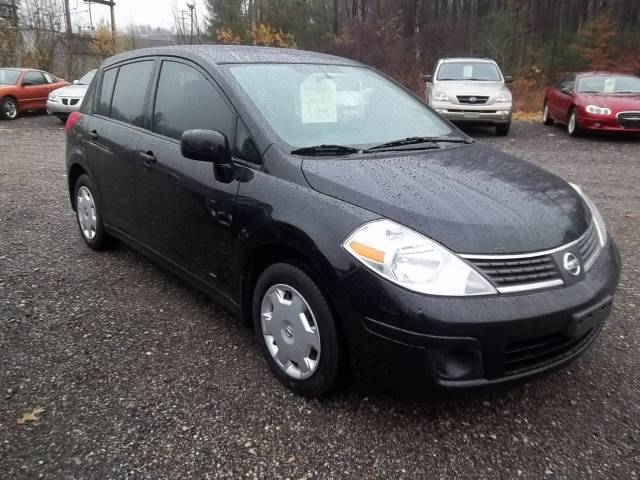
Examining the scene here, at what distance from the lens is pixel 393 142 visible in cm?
312

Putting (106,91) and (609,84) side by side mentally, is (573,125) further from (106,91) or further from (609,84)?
(106,91)

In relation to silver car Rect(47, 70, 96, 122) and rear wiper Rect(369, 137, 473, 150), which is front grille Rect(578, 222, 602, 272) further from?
silver car Rect(47, 70, 96, 122)

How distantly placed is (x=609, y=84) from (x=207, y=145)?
11.5m

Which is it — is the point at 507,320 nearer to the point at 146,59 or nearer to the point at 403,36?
the point at 146,59

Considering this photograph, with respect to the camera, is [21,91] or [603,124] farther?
[21,91]

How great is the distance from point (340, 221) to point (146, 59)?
7.81 ft

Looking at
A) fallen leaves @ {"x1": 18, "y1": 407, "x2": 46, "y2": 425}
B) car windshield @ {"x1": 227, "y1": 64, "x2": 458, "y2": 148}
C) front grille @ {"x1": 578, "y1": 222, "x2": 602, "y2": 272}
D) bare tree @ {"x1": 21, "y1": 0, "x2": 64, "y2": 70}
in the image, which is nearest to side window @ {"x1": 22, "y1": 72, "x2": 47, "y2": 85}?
bare tree @ {"x1": 21, "y1": 0, "x2": 64, "y2": 70}

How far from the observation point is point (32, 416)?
251cm

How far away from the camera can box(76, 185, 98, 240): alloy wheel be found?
179 inches

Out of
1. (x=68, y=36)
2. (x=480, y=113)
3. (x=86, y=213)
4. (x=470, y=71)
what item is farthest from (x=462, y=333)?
(x=68, y=36)

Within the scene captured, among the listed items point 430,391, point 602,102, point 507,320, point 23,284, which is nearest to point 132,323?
point 23,284

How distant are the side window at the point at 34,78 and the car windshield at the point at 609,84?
14917 millimetres

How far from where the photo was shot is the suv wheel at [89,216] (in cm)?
446

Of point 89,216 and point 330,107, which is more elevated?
point 330,107
